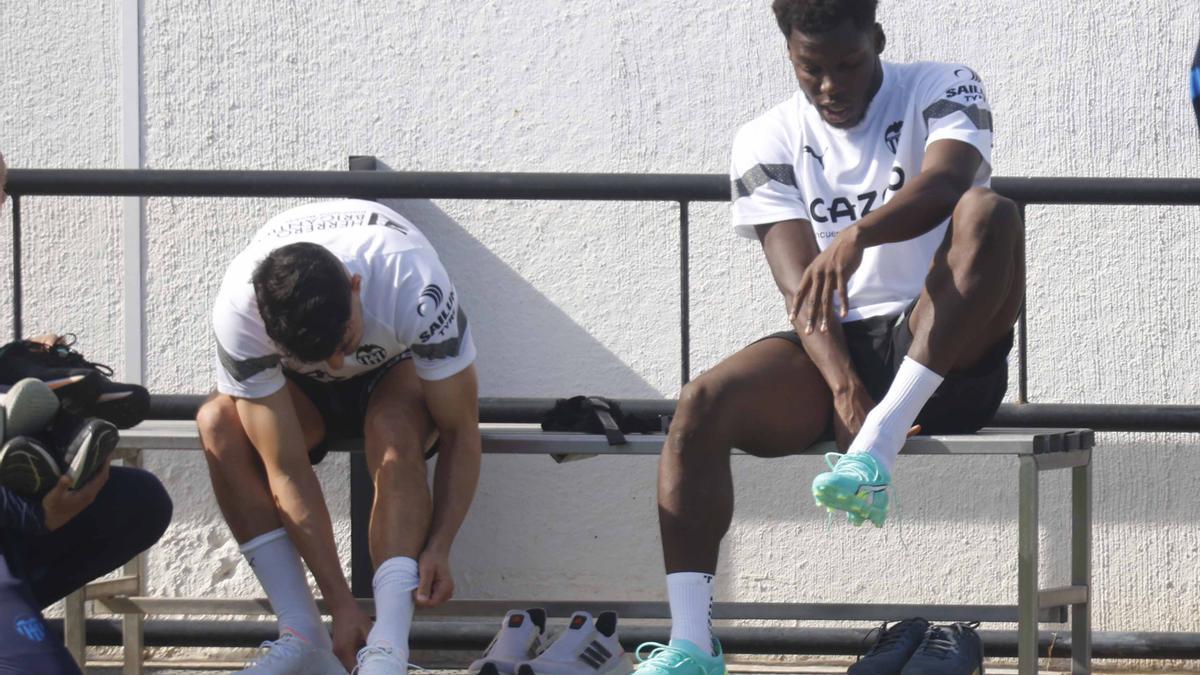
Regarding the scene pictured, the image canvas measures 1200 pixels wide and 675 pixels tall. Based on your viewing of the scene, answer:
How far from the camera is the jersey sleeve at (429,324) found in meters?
3.29

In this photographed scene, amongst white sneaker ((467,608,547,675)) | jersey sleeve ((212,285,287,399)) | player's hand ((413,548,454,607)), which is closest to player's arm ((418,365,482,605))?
player's hand ((413,548,454,607))

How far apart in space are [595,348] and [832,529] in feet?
2.66

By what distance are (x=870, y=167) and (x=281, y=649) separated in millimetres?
1612

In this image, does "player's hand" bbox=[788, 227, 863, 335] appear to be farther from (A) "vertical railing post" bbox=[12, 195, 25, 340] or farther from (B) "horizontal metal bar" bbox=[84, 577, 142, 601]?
(A) "vertical railing post" bbox=[12, 195, 25, 340]

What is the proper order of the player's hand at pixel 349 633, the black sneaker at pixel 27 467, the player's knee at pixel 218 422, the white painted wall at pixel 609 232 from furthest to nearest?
the white painted wall at pixel 609 232 → the player's knee at pixel 218 422 → the player's hand at pixel 349 633 → the black sneaker at pixel 27 467

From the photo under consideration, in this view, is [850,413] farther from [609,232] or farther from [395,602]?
[609,232]

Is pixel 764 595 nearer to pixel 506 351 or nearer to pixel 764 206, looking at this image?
pixel 506 351

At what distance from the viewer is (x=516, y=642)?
3379mm

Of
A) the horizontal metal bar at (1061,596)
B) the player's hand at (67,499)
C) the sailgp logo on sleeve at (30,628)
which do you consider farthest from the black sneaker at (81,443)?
the horizontal metal bar at (1061,596)

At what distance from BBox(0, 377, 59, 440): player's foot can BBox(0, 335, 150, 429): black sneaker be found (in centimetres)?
11

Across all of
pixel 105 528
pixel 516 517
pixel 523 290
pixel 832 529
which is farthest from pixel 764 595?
pixel 105 528

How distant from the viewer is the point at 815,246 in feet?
11.1

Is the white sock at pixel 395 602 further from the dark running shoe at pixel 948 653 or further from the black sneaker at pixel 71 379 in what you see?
the dark running shoe at pixel 948 653

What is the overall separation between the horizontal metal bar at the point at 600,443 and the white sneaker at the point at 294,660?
0.47 m
